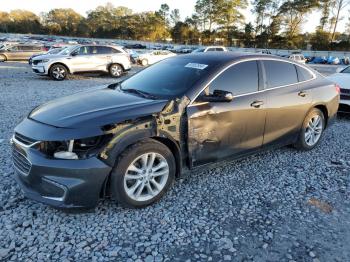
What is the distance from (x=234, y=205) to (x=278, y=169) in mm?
1355

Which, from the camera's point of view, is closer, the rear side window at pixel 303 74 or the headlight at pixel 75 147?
the headlight at pixel 75 147

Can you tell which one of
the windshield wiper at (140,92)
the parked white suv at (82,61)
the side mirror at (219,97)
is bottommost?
the parked white suv at (82,61)

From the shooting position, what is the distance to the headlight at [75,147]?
121 inches

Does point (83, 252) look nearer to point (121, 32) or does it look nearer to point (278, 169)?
point (278, 169)

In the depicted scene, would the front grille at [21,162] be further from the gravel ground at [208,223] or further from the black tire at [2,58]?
the black tire at [2,58]

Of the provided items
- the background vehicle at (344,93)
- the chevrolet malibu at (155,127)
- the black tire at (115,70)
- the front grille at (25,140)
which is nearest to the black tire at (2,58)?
the black tire at (115,70)

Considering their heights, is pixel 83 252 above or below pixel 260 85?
below

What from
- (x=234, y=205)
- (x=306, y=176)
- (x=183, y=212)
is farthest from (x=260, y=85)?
(x=183, y=212)

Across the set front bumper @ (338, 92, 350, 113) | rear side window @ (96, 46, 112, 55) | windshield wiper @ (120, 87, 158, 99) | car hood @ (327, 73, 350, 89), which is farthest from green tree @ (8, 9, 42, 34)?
windshield wiper @ (120, 87, 158, 99)

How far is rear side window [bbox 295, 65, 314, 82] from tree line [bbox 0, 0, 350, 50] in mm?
64608

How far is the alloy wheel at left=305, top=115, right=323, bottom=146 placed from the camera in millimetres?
5387

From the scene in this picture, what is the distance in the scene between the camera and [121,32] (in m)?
103

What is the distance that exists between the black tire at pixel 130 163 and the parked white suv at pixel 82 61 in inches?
502

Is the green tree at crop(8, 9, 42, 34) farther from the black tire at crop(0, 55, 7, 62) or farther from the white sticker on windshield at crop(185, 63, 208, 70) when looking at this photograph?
the white sticker on windshield at crop(185, 63, 208, 70)
